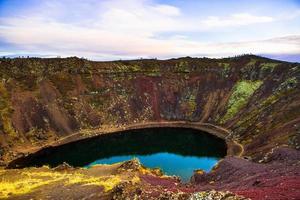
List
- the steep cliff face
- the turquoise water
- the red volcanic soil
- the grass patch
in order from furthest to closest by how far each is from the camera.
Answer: the steep cliff face < the turquoise water < the grass patch < the red volcanic soil

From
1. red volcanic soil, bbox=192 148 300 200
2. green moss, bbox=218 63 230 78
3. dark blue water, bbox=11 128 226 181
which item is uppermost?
green moss, bbox=218 63 230 78

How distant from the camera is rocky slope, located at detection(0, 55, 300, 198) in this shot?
94.4 meters

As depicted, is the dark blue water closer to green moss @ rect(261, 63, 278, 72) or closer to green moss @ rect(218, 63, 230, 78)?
green moss @ rect(218, 63, 230, 78)

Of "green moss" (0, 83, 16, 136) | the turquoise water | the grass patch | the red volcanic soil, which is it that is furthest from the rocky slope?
the grass patch

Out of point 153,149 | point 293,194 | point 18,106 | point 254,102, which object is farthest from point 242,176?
point 18,106

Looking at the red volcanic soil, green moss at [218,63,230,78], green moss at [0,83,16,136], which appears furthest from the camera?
green moss at [218,63,230,78]

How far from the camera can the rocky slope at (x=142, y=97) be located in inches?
3718

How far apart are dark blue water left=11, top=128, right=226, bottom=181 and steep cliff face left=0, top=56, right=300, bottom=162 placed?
6.55 meters

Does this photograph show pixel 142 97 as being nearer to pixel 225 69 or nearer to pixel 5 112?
pixel 225 69

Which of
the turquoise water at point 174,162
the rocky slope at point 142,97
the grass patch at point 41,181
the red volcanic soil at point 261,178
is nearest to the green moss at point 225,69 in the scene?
the rocky slope at point 142,97

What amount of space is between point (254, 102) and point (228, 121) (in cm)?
957

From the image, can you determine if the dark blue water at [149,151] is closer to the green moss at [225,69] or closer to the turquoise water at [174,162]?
the turquoise water at [174,162]

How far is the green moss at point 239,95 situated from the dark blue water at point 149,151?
12.0 meters

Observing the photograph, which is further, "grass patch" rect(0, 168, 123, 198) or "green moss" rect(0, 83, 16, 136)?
"green moss" rect(0, 83, 16, 136)
